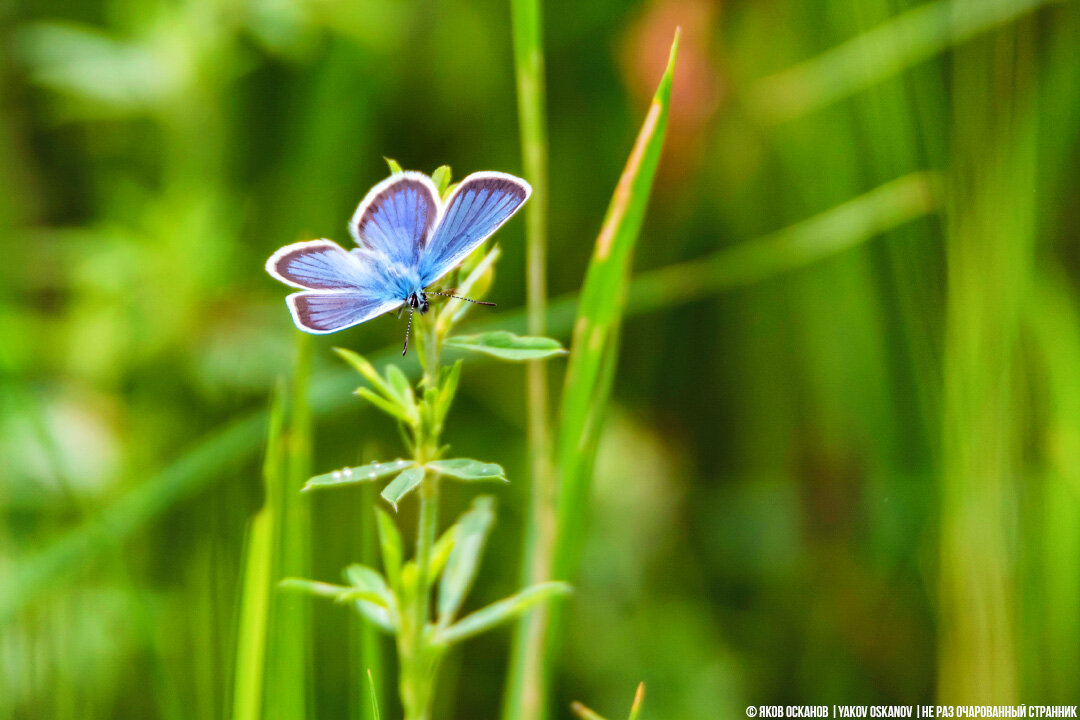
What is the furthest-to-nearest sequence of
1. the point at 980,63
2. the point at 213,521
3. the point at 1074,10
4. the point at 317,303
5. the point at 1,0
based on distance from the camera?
1. the point at 1,0
2. the point at 1074,10
3. the point at 980,63
4. the point at 213,521
5. the point at 317,303

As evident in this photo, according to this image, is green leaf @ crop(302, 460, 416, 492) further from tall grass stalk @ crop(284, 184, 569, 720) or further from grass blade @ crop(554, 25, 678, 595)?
grass blade @ crop(554, 25, 678, 595)

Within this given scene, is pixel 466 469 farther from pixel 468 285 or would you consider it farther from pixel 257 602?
pixel 257 602

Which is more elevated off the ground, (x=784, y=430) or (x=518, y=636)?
(x=784, y=430)

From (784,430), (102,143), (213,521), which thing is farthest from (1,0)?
(784,430)

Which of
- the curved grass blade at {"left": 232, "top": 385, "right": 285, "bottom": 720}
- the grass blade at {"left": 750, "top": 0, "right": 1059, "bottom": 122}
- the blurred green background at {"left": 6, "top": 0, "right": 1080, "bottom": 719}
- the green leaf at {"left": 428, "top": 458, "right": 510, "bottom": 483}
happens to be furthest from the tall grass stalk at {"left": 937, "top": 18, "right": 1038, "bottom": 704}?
the curved grass blade at {"left": 232, "top": 385, "right": 285, "bottom": 720}

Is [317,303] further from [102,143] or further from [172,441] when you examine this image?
[102,143]

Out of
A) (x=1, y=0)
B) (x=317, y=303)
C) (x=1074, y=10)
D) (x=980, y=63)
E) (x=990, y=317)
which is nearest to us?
(x=317, y=303)

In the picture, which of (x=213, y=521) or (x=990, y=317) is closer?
(x=213, y=521)
